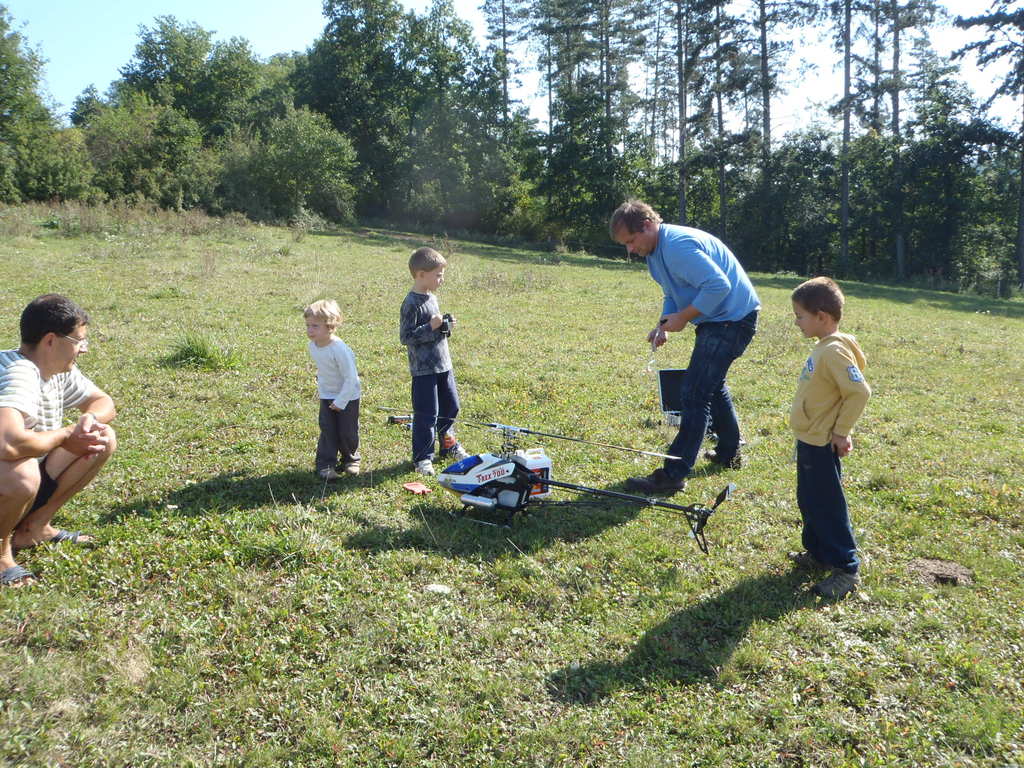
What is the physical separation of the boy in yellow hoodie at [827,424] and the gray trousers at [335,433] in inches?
130

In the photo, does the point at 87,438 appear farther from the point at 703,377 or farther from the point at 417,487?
the point at 703,377

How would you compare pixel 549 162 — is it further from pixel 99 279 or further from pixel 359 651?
pixel 359 651

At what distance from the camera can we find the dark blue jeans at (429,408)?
5781 mm

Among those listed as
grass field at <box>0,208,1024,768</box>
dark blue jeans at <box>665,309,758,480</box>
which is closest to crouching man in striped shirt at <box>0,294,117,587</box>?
grass field at <box>0,208,1024,768</box>

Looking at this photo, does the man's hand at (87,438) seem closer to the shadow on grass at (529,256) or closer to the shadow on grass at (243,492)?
the shadow on grass at (243,492)

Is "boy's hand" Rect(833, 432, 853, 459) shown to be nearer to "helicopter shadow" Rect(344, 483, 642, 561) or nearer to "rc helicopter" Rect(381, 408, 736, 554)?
"rc helicopter" Rect(381, 408, 736, 554)

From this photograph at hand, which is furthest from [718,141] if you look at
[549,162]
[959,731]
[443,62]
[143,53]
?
[143,53]

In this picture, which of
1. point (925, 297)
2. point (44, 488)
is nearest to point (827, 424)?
point (44, 488)

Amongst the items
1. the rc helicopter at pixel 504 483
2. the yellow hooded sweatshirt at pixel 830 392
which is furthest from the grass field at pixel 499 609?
the yellow hooded sweatshirt at pixel 830 392

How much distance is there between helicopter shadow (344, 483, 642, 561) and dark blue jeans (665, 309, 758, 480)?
1.79 feet

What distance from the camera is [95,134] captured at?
103 ft

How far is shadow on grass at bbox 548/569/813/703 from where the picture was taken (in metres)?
3.34

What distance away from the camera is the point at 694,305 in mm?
5211

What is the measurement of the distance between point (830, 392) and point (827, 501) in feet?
2.14
